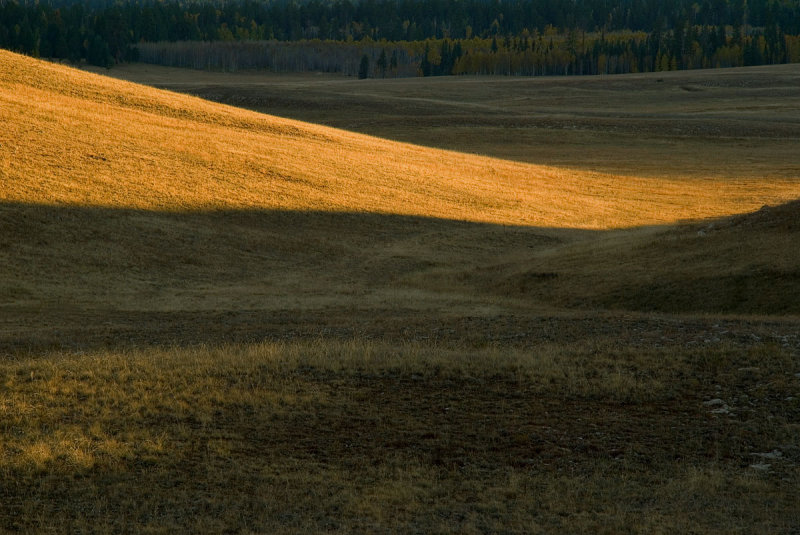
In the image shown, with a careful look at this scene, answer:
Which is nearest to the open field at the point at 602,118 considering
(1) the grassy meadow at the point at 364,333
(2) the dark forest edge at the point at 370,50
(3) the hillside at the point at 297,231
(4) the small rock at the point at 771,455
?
(1) the grassy meadow at the point at 364,333

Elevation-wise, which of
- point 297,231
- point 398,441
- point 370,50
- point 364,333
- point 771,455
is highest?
point 370,50

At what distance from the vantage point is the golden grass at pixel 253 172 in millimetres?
33594

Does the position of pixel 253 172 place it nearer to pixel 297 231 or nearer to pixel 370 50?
pixel 297 231

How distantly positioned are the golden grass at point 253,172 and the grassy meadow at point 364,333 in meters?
0.19

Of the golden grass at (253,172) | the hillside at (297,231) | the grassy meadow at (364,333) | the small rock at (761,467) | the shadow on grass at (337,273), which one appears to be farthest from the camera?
the golden grass at (253,172)

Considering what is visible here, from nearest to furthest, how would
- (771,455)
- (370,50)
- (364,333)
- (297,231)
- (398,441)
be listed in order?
1. (771,455)
2. (398,441)
3. (364,333)
4. (297,231)
5. (370,50)

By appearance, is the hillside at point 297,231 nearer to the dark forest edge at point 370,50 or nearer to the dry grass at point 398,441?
the dry grass at point 398,441

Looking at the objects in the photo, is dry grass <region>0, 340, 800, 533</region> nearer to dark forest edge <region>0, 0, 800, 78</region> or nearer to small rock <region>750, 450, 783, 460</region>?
small rock <region>750, 450, 783, 460</region>

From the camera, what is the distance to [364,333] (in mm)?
18047

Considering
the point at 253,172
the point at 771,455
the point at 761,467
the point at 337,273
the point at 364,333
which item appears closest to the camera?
the point at 761,467

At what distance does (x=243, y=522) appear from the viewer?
8742 millimetres

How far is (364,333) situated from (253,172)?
21.3 meters

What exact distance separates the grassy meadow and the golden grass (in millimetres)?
195

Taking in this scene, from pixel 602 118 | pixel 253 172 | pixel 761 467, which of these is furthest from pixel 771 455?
pixel 602 118
